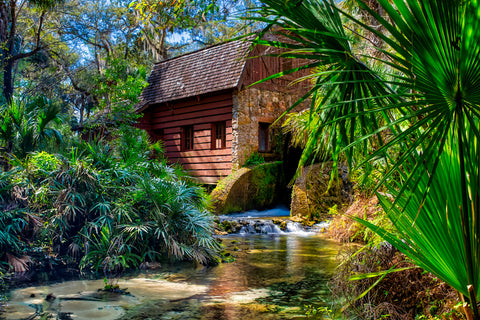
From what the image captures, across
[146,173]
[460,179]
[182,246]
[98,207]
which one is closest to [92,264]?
[98,207]

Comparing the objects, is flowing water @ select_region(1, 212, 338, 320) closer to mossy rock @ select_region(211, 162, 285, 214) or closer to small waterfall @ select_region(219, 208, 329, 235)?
small waterfall @ select_region(219, 208, 329, 235)

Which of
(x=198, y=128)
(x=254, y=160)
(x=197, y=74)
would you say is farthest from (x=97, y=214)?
(x=197, y=74)

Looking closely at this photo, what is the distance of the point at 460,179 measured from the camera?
2.50 metres

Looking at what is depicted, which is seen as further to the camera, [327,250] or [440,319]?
[327,250]

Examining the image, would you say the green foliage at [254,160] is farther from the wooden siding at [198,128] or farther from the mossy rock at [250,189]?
the wooden siding at [198,128]

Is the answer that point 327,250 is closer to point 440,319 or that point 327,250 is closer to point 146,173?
point 146,173

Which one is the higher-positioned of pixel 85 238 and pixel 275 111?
pixel 275 111

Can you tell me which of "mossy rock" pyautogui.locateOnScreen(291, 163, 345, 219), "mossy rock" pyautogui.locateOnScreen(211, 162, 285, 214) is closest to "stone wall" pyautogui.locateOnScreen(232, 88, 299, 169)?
"mossy rock" pyautogui.locateOnScreen(211, 162, 285, 214)

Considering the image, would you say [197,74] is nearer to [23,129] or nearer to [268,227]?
[268,227]

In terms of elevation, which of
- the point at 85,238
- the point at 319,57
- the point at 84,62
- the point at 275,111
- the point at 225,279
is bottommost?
the point at 225,279

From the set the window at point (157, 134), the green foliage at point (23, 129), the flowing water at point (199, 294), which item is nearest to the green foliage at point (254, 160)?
the window at point (157, 134)

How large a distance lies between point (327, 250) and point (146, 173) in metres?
3.93

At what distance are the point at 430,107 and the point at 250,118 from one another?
14484mm

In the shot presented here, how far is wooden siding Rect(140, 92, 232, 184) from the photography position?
16766mm
